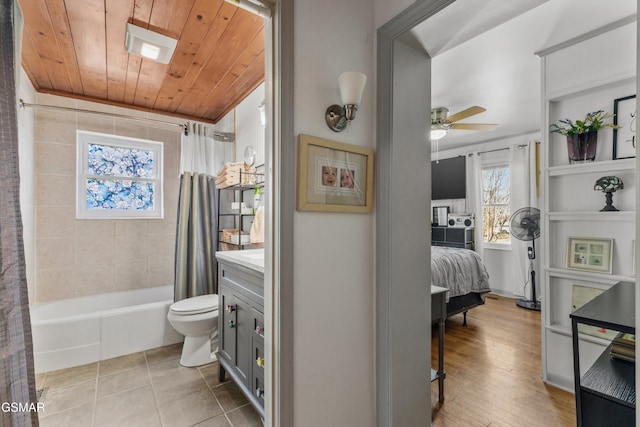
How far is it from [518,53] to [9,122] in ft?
9.89

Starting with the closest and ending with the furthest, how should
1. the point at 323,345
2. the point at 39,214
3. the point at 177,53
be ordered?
the point at 323,345
the point at 177,53
the point at 39,214

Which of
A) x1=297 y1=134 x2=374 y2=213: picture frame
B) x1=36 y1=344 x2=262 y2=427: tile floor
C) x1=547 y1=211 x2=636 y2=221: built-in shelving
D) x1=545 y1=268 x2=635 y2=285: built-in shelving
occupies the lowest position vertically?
x1=36 y1=344 x2=262 y2=427: tile floor

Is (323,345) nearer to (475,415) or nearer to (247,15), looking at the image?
(475,415)

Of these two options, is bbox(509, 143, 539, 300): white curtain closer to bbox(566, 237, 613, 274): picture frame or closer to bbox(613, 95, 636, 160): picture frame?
bbox(566, 237, 613, 274): picture frame

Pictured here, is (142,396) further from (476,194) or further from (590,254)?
(476,194)

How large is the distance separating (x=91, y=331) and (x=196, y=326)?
91 cm

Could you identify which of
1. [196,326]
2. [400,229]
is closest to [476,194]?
[400,229]

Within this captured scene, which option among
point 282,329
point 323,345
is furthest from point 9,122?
point 323,345

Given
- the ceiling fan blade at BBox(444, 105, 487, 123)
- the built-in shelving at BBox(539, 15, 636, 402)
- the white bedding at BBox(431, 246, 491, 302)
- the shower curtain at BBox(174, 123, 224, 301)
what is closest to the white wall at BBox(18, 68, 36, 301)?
the shower curtain at BBox(174, 123, 224, 301)

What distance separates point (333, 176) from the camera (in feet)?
4.00

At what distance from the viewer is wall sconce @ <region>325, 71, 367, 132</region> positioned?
3.73 feet

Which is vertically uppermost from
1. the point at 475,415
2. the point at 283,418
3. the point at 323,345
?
the point at 323,345

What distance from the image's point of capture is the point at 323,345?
3.94 ft

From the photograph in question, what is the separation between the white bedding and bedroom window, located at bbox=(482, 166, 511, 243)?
5.16 feet
